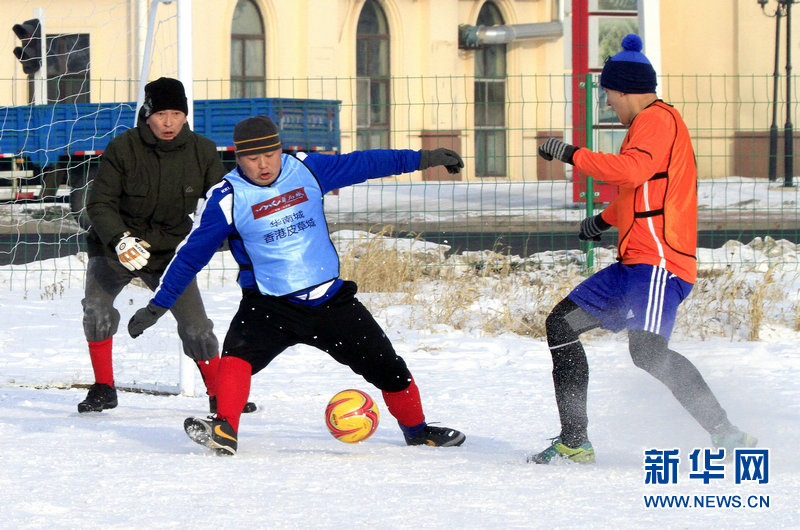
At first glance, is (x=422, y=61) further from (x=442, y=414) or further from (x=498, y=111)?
(x=442, y=414)

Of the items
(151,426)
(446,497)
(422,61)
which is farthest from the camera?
(422,61)

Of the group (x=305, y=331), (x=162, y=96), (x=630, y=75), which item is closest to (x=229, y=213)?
(x=305, y=331)

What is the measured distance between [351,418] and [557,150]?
1.48 metres

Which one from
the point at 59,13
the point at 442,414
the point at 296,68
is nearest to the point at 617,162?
the point at 442,414

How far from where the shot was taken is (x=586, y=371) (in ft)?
15.9

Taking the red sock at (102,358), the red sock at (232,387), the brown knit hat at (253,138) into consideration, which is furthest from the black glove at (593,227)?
the red sock at (102,358)

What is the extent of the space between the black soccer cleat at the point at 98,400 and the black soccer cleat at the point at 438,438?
1.73 metres

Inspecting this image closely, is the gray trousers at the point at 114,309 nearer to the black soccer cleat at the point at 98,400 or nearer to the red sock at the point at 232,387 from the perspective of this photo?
the black soccer cleat at the point at 98,400

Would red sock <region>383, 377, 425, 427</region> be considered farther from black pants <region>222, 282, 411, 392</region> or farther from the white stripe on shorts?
the white stripe on shorts

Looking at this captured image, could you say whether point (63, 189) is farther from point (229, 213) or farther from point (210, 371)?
point (229, 213)

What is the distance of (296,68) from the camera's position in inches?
1046

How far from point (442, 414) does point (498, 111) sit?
77.8ft

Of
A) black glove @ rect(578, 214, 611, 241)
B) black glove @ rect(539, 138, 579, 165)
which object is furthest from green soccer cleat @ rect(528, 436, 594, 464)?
black glove @ rect(539, 138, 579, 165)

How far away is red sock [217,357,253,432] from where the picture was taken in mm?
5070
